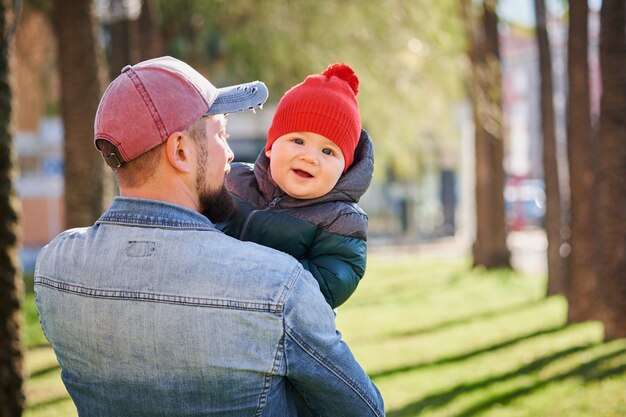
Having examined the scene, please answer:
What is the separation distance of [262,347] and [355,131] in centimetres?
91

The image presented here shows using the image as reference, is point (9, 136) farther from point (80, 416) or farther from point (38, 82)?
point (38, 82)

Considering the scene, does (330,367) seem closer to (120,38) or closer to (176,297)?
(176,297)

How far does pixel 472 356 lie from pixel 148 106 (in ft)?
24.5

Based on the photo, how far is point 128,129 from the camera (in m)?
2.19

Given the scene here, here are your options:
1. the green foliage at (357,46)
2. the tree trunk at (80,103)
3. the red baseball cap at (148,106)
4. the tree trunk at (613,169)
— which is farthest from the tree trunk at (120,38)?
the red baseball cap at (148,106)

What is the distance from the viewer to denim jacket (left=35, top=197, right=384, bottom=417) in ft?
6.84

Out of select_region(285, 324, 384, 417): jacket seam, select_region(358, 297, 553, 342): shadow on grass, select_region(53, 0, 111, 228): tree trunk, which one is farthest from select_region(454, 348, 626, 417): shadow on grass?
select_region(285, 324, 384, 417): jacket seam

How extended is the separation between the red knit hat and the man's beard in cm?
44

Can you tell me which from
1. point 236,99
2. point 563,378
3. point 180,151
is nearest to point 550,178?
point 563,378

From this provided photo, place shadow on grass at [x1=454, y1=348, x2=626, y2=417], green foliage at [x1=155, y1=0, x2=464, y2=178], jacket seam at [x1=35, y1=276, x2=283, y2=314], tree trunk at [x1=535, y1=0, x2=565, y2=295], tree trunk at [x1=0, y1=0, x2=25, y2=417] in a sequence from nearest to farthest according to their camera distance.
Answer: jacket seam at [x1=35, y1=276, x2=283, y2=314] → tree trunk at [x1=0, y1=0, x2=25, y2=417] → shadow on grass at [x1=454, y1=348, x2=626, y2=417] → tree trunk at [x1=535, y1=0, x2=565, y2=295] → green foliage at [x1=155, y1=0, x2=464, y2=178]

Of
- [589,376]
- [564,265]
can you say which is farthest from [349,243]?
[564,265]

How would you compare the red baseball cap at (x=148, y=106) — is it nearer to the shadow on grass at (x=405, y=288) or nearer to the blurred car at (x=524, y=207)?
the shadow on grass at (x=405, y=288)

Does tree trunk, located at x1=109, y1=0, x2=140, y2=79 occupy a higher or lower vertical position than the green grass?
higher

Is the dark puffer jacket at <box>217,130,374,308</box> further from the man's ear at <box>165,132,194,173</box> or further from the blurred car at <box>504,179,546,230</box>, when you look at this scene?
the blurred car at <box>504,179,546,230</box>
